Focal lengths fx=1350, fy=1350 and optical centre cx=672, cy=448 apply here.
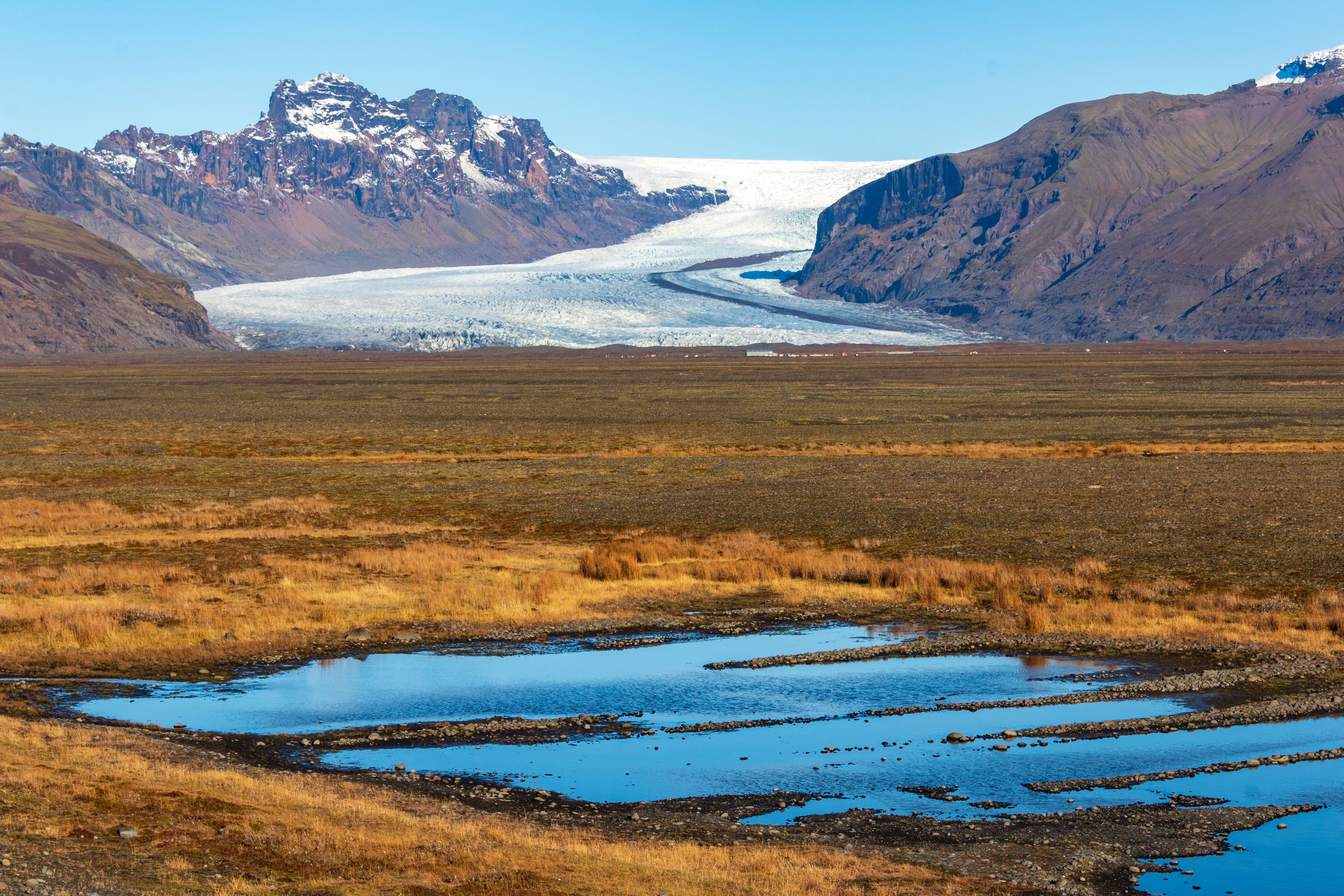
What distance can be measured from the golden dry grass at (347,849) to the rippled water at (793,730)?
2.01 m

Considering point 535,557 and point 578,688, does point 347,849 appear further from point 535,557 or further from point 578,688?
point 535,557

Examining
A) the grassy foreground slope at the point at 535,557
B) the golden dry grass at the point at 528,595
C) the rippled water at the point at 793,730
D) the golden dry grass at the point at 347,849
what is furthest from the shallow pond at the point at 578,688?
the golden dry grass at the point at 347,849

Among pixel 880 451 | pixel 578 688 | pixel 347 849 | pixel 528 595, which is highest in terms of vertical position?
pixel 880 451

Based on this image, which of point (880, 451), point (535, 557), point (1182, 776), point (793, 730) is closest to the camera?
point (1182, 776)

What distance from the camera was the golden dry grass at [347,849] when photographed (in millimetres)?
11484

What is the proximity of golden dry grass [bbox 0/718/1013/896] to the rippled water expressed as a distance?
6.59 feet

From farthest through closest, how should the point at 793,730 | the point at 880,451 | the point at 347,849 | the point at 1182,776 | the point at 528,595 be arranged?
the point at 880,451
the point at 528,595
the point at 793,730
the point at 1182,776
the point at 347,849

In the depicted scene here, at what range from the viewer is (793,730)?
58.7ft

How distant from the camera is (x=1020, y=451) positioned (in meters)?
56.6

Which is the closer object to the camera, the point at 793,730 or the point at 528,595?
the point at 793,730

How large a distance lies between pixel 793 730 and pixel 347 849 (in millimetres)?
7286

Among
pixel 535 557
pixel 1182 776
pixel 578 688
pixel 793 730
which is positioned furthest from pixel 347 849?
pixel 535 557

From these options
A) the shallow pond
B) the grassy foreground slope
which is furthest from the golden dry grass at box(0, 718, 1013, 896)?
the shallow pond

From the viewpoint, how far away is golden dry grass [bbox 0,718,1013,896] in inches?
452
